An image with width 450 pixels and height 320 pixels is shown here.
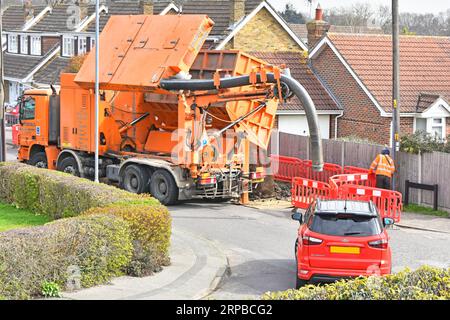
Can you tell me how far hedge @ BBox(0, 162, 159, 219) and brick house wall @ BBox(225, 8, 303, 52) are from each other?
1834 centimetres

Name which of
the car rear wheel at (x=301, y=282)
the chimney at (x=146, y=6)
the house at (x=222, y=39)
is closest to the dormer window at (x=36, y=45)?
the house at (x=222, y=39)

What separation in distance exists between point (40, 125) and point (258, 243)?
1116 cm

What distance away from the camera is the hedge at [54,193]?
16905 mm

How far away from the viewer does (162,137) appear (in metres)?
24.1

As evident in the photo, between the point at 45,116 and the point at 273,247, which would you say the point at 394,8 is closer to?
the point at 273,247

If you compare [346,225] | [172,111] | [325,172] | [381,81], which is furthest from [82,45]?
[346,225]

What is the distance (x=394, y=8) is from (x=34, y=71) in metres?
33.3

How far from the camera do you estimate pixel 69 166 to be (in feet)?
85.2

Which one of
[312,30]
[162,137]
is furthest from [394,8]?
[312,30]

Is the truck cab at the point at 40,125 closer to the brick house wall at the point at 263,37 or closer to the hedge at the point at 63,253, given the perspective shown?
the hedge at the point at 63,253

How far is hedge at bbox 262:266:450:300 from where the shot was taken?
9.06 metres

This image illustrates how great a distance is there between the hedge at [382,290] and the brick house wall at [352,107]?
2163 centimetres

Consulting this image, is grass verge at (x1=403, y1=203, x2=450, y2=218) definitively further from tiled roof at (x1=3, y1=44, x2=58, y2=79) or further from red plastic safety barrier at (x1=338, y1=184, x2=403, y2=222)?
tiled roof at (x1=3, y1=44, x2=58, y2=79)

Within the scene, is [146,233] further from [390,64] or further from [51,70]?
[51,70]
